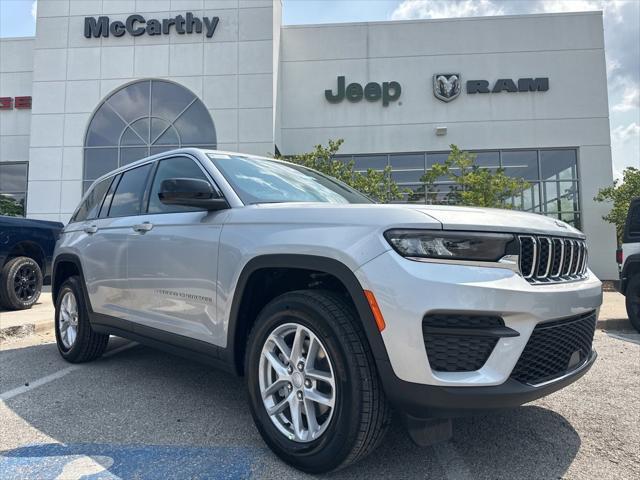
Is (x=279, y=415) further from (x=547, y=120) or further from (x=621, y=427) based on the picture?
(x=547, y=120)

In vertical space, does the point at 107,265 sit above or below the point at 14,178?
below

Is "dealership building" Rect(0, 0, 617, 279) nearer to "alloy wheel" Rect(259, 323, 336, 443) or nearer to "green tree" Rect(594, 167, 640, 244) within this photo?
"green tree" Rect(594, 167, 640, 244)

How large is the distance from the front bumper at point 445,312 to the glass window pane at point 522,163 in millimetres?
16630

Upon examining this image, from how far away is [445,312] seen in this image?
74.1 inches

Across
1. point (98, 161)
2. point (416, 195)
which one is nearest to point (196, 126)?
point (98, 161)

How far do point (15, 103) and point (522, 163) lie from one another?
2036cm

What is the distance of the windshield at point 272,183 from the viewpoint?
9.55 feet

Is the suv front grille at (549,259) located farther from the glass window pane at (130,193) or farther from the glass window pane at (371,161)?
the glass window pane at (371,161)

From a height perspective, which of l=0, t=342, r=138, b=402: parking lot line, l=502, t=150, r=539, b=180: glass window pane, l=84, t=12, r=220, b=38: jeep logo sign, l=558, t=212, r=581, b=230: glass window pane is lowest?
l=0, t=342, r=138, b=402: parking lot line

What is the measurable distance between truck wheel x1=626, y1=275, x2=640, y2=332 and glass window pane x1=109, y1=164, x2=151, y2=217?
253 inches

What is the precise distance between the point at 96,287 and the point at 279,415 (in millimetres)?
2395

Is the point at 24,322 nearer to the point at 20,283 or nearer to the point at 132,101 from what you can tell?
the point at 20,283

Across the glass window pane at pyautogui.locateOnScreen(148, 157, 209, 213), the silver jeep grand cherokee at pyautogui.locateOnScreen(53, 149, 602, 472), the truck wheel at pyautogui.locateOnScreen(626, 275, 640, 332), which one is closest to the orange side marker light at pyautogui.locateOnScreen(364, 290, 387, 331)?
the silver jeep grand cherokee at pyautogui.locateOnScreen(53, 149, 602, 472)

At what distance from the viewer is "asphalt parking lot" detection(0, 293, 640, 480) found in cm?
229
